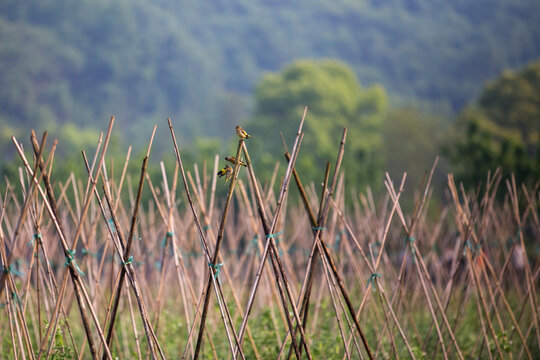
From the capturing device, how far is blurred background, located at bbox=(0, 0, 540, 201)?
4100 centimetres

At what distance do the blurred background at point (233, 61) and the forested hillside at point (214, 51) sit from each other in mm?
124

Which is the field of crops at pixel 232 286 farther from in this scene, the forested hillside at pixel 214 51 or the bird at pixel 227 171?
the forested hillside at pixel 214 51

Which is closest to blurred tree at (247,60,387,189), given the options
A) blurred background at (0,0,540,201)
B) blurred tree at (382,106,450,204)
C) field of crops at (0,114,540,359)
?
blurred background at (0,0,540,201)

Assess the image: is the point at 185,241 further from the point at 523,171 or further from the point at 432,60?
the point at 432,60

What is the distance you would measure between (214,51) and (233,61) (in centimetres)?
216

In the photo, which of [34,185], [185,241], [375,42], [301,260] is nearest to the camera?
[34,185]

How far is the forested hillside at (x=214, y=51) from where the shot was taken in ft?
177

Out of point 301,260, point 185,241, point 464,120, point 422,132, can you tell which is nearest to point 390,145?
point 422,132

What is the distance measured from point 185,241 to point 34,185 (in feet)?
10.0

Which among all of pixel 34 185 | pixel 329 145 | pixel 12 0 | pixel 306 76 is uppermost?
pixel 12 0

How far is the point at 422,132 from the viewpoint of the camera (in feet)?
111

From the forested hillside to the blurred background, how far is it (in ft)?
0.41

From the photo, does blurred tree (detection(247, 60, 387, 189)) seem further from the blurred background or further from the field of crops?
the field of crops

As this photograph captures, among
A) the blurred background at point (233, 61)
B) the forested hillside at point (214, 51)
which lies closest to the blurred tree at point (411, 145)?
the blurred background at point (233, 61)
